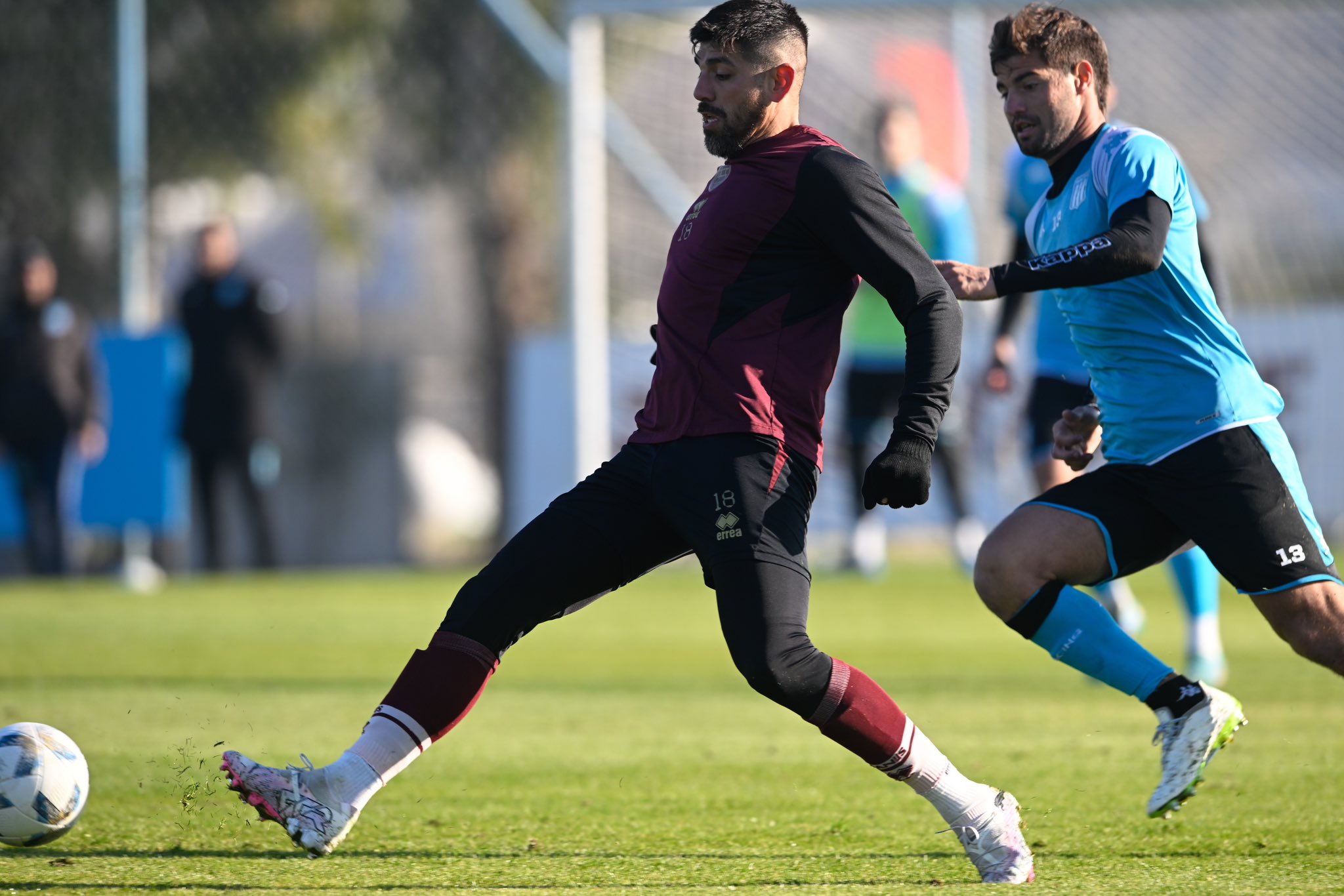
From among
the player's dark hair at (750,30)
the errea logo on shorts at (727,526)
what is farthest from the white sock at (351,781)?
the player's dark hair at (750,30)

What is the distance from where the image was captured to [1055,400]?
8.00 m

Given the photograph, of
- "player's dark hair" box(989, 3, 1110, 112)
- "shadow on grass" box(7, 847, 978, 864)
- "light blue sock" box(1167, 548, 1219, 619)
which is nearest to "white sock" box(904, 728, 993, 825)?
"shadow on grass" box(7, 847, 978, 864)

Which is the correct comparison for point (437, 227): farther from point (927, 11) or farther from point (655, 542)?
point (655, 542)

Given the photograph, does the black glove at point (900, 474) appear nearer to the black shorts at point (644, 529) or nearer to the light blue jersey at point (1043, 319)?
the black shorts at point (644, 529)

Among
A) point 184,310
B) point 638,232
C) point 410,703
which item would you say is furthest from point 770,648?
point 638,232

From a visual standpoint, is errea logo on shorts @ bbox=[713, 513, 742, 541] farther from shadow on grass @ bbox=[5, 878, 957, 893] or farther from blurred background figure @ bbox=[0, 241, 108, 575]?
blurred background figure @ bbox=[0, 241, 108, 575]

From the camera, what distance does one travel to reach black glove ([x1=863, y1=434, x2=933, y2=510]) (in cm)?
407

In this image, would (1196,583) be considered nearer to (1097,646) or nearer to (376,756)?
(1097,646)

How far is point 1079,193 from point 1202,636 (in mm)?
3575

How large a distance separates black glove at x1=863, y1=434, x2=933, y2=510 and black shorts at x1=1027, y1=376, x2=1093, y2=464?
3.84m

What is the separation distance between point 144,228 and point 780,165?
1326 cm

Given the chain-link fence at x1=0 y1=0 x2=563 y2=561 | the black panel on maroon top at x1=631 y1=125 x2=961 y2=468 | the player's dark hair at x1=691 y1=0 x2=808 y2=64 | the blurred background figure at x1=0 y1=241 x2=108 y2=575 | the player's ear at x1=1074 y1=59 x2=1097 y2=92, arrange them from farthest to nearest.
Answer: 1. the chain-link fence at x1=0 y1=0 x2=563 y2=561
2. the blurred background figure at x1=0 y1=241 x2=108 y2=575
3. the player's ear at x1=1074 y1=59 x2=1097 y2=92
4. the player's dark hair at x1=691 y1=0 x2=808 y2=64
5. the black panel on maroon top at x1=631 y1=125 x2=961 y2=468

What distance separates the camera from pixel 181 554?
17.1 m

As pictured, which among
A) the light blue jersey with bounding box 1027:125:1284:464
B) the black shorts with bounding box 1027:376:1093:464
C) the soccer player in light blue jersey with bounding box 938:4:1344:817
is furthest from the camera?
the black shorts with bounding box 1027:376:1093:464
